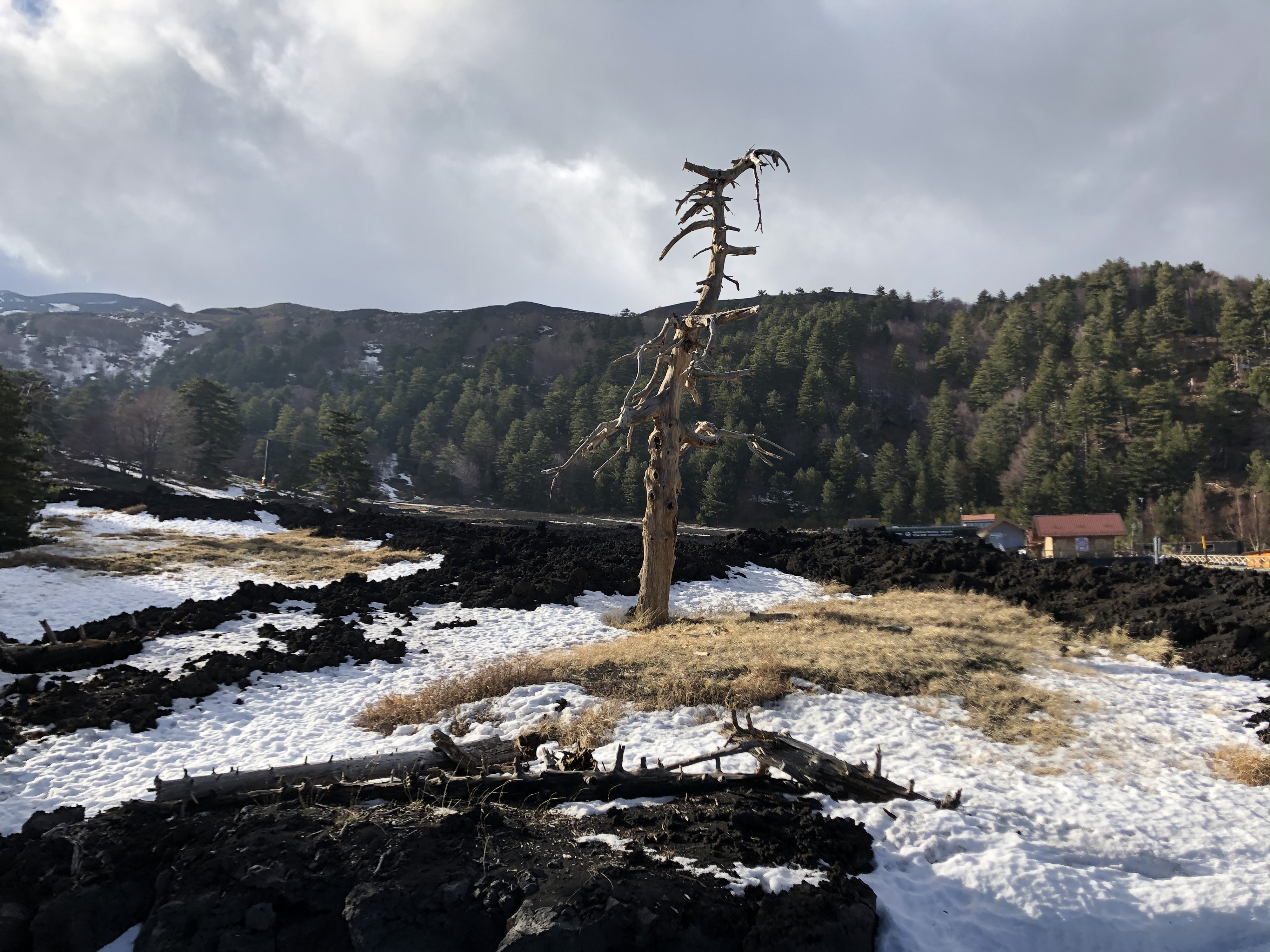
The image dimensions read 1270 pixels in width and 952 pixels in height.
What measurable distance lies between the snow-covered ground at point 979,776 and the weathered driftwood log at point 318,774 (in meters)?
0.85

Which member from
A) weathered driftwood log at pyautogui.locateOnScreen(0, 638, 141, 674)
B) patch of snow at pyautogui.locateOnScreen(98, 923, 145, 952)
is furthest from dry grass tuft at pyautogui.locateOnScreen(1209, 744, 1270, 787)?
weathered driftwood log at pyautogui.locateOnScreen(0, 638, 141, 674)

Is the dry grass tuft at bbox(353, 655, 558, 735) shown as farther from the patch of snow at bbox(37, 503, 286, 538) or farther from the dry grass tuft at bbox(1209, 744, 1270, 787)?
the patch of snow at bbox(37, 503, 286, 538)

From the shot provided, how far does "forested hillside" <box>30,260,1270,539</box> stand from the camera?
200ft

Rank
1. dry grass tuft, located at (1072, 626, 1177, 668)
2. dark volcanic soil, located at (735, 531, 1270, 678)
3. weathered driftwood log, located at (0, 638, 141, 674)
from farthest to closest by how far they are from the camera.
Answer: dark volcanic soil, located at (735, 531, 1270, 678) < dry grass tuft, located at (1072, 626, 1177, 668) < weathered driftwood log, located at (0, 638, 141, 674)

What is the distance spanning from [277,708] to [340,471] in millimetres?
32889

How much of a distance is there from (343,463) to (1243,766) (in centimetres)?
3943

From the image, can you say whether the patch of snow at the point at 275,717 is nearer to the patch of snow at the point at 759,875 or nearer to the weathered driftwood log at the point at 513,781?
the weathered driftwood log at the point at 513,781

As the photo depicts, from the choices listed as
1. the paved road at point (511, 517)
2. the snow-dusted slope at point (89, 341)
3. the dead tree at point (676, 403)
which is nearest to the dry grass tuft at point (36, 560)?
the dead tree at point (676, 403)

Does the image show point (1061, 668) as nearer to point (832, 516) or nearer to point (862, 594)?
point (862, 594)

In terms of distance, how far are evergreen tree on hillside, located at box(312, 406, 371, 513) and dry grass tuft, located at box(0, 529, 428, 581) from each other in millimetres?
14526

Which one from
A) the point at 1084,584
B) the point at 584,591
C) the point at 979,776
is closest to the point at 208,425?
the point at 584,591

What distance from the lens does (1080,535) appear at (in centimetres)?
4147

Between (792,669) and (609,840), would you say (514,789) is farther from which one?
(792,669)

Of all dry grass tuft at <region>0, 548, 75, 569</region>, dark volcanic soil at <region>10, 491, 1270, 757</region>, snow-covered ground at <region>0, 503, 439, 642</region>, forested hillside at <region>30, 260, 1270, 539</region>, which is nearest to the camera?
dark volcanic soil at <region>10, 491, 1270, 757</region>
